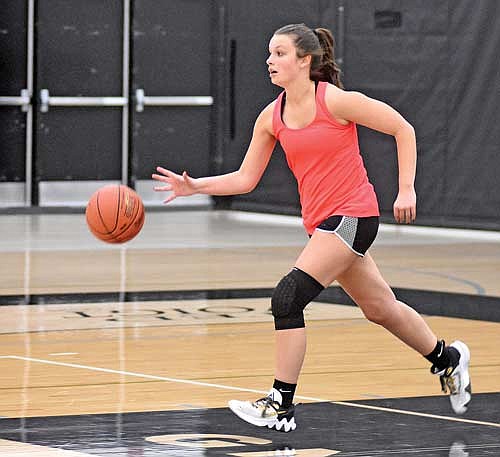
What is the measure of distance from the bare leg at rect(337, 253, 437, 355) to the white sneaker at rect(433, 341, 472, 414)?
0.13m

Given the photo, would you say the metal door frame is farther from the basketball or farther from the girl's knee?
the girl's knee

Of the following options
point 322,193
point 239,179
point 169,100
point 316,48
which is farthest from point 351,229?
point 169,100

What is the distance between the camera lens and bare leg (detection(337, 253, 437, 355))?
6.03 metres

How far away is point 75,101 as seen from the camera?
59.1 ft

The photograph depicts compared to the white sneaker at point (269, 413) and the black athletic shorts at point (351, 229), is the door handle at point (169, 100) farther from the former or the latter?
the white sneaker at point (269, 413)

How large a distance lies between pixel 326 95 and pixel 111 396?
170cm

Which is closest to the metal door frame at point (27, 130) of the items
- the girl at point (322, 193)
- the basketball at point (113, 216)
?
the basketball at point (113, 216)

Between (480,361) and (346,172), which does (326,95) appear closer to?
(346,172)

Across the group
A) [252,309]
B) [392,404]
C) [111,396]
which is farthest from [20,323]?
[392,404]

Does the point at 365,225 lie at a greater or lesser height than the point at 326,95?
lesser

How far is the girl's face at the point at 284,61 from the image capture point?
6.01m

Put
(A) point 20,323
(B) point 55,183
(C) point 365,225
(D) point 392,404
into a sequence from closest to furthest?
(C) point 365,225, (D) point 392,404, (A) point 20,323, (B) point 55,183

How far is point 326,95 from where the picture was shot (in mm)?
6004

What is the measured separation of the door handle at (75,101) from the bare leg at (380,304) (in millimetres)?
12122
